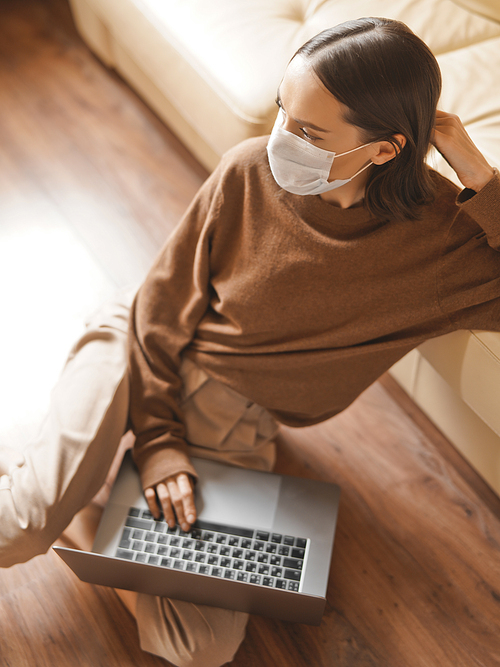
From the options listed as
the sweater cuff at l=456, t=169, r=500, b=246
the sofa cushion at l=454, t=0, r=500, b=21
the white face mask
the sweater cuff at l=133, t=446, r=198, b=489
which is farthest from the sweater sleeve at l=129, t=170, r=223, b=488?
the sofa cushion at l=454, t=0, r=500, b=21

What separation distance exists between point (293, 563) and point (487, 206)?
681 mm

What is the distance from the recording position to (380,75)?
2.54 feet

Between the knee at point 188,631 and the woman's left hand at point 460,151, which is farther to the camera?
the knee at point 188,631

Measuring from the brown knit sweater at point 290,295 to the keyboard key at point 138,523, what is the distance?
0.23ft

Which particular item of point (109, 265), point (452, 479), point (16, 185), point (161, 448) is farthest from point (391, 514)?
point (16, 185)

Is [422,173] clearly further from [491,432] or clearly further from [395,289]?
[491,432]

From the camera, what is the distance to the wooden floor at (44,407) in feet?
3.86

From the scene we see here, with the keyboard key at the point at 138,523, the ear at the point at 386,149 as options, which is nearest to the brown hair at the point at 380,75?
the ear at the point at 386,149

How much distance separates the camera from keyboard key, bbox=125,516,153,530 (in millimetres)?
1067

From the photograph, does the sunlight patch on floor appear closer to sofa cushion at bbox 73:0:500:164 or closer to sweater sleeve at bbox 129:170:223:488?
sweater sleeve at bbox 129:170:223:488

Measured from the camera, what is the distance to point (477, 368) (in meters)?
1.06

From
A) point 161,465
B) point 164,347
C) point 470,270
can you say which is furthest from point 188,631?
point 470,270

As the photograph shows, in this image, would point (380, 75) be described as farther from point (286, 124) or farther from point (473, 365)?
point (473, 365)

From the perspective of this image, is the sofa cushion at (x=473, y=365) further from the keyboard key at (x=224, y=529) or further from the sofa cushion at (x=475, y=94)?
the keyboard key at (x=224, y=529)
